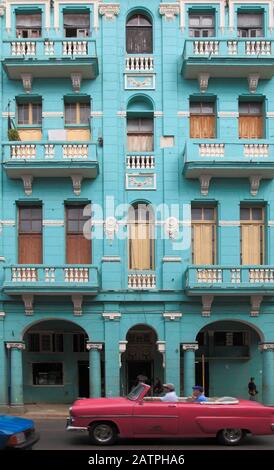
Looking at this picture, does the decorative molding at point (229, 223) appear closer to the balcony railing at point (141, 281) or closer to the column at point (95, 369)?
the balcony railing at point (141, 281)

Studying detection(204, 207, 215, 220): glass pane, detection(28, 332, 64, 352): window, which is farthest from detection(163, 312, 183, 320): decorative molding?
detection(28, 332, 64, 352): window

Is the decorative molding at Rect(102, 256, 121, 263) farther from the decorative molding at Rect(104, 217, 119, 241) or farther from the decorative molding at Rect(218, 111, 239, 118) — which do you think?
the decorative molding at Rect(218, 111, 239, 118)

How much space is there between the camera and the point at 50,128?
76.6ft

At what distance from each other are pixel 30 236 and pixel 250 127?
353 inches

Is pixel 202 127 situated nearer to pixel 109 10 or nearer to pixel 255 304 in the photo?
pixel 109 10

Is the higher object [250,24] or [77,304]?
[250,24]

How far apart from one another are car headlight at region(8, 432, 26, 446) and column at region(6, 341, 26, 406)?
366 inches

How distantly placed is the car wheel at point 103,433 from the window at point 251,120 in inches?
497

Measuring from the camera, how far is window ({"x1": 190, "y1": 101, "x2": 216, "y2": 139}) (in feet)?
77.5

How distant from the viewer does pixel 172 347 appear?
73.7ft

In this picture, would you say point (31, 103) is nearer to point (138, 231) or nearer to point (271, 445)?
point (138, 231)

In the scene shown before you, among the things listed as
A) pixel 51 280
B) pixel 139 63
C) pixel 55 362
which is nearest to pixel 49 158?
pixel 51 280

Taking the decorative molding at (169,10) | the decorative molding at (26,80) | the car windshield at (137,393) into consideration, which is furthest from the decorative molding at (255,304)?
the decorative molding at (26,80)

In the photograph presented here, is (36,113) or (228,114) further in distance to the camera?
(36,113)
